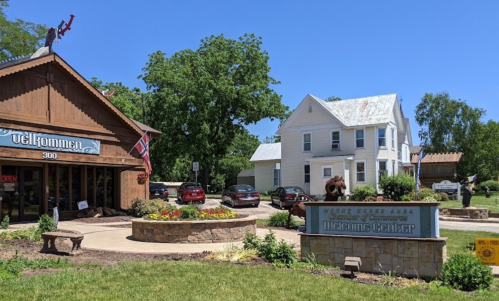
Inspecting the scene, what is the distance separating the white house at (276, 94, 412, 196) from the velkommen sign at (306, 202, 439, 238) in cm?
2470

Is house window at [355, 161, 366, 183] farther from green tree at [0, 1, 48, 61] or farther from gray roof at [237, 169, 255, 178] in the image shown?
green tree at [0, 1, 48, 61]

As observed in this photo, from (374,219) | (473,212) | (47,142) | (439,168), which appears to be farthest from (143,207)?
(439,168)

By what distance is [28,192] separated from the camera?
2014 centimetres

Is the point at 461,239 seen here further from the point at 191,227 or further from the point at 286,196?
the point at 286,196

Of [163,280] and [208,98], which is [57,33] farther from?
[208,98]

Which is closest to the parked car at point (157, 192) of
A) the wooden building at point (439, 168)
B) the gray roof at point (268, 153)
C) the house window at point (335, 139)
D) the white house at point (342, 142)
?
the white house at point (342, 142)

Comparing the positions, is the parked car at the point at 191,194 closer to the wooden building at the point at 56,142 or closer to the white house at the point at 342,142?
the wooden building at the point at 56,142

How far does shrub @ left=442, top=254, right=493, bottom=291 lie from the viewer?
7.82m

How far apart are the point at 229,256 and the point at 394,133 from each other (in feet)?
98.2

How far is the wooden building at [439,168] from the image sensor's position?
166ft

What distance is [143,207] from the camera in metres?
23.2

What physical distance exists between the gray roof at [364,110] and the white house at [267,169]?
8663mm

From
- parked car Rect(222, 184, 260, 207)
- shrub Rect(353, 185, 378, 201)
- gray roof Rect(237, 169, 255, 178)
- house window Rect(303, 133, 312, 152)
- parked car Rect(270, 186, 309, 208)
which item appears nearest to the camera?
parked car Rect(270, 186, 309, 208)

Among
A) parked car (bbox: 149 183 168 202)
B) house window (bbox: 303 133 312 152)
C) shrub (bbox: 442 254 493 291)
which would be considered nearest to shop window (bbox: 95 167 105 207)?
parked car (bbox: 149 183 168 202)
